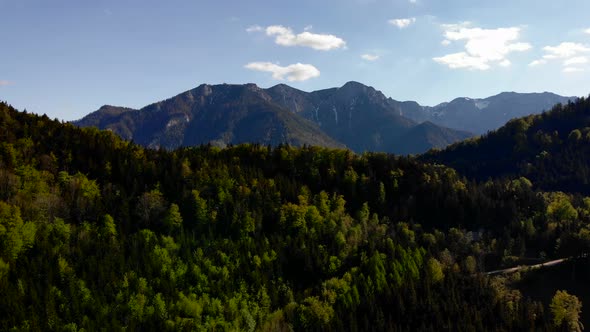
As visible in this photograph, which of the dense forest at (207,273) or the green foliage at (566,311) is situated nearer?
the dense forest at (207,273)

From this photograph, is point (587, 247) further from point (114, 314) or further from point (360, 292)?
point (114, 314)

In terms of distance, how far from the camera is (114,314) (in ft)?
434

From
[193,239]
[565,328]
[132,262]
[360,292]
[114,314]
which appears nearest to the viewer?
[114,314]

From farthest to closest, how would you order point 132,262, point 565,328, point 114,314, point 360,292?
point 360,292
point 132,262
point 565,328
point 114,314

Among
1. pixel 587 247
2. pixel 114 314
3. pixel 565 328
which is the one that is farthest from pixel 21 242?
pixel 587 247

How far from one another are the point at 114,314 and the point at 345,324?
64399 millimetres

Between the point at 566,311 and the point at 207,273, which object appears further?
the point at 207,273

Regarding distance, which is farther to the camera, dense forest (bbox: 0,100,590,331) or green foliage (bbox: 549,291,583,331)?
green foliage (bbox: 549,291,583,331)

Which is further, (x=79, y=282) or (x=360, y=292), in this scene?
(x=360, y=292)

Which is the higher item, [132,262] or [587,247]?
[132,262]

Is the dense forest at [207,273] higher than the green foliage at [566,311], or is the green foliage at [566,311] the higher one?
the dense forest at [207,273]

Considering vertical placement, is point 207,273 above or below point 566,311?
above

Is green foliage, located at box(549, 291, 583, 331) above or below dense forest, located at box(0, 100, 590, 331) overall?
below

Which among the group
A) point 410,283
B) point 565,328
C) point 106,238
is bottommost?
point 565,328
